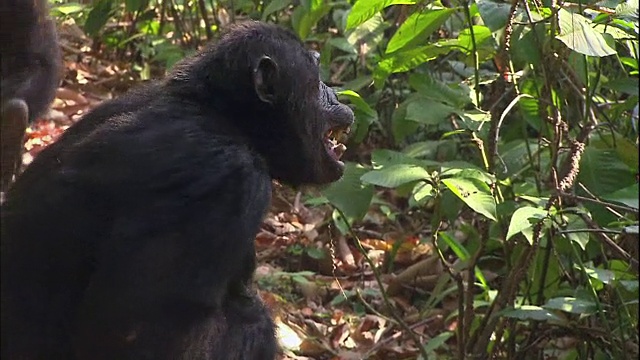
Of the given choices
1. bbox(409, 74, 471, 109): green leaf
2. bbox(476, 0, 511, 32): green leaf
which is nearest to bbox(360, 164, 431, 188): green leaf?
bbox(409, 74, 471, 109): green leaf

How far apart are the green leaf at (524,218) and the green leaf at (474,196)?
0.42ft

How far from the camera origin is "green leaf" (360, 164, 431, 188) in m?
3.65

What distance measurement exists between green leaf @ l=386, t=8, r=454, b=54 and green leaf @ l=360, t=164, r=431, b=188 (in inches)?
20.0

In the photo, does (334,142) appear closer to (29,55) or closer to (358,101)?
(358,101)

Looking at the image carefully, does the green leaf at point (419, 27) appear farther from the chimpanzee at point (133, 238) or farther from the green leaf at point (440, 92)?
the chimpanzee at point (133, 238)

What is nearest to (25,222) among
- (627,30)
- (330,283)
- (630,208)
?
(630,208)

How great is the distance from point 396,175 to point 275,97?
1.70 feet

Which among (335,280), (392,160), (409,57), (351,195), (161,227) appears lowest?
(335,280)

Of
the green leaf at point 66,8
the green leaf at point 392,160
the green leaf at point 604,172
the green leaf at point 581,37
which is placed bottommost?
the green leaf at point 66,8

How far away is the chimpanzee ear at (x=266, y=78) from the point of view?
11.8ft

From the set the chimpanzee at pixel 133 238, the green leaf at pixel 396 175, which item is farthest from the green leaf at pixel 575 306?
the chimpanzee at pixel 133 238

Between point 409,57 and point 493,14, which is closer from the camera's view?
point 493,14

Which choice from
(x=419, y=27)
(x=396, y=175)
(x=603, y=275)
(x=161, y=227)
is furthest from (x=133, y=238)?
(x=603, y=275)

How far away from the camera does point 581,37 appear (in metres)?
3.32
